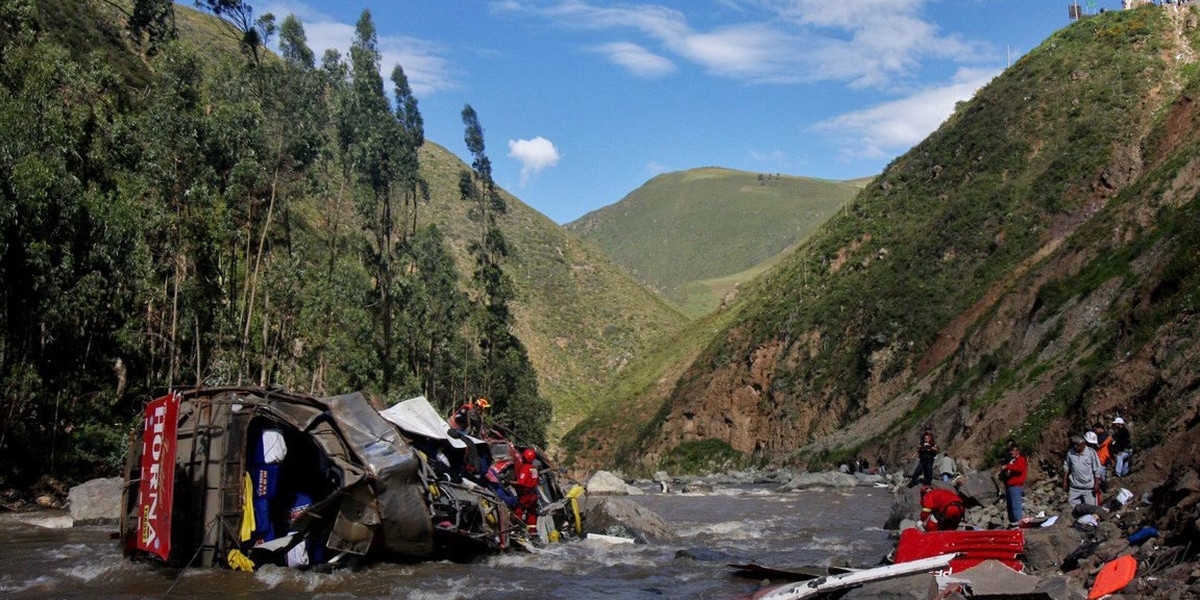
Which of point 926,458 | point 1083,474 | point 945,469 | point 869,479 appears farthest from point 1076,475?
point 869,479

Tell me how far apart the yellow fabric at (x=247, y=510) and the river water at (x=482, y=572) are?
609 mm

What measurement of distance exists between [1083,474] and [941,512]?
176 inches

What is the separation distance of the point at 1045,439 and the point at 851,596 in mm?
15224

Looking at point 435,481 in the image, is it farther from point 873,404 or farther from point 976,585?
point 873,404

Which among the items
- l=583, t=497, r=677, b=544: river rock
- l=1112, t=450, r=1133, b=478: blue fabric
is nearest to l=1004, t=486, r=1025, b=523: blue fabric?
l=1112, t=450, r=1133, b=478: blue fabric

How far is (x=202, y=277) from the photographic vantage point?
34.9 metres

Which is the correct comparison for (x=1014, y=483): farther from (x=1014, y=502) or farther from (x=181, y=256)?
(x=181, y=256)

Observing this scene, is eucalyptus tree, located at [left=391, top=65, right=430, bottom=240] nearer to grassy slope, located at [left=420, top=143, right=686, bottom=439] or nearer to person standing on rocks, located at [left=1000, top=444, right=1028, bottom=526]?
grassy slope, located at [left=420, top=143, right=686, bottom=439]

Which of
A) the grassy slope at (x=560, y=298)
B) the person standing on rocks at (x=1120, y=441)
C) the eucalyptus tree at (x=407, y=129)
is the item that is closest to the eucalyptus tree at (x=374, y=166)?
the eucalyptus tree at (x=407, y=129)

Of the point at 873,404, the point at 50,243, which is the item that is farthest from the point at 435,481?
the point at 873,404

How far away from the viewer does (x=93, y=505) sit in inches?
808

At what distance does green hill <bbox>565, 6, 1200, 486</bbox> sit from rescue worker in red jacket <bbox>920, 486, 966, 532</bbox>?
259 inches

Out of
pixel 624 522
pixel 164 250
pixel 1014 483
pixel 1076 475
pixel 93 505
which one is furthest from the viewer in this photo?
pixel 164 250

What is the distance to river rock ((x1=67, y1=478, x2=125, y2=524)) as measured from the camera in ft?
66.6
